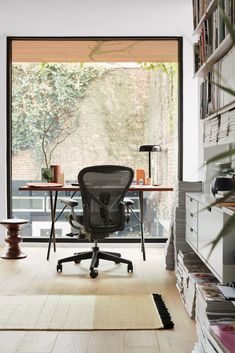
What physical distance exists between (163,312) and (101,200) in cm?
140

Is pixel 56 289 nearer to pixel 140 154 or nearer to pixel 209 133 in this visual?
pixel 209 133

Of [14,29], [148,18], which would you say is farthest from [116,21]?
[14,29]

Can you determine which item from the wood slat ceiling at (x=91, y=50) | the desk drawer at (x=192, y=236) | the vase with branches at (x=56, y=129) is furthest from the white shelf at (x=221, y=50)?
the vase with branches at (x=56, y=129)

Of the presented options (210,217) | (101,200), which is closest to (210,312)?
(210,217)

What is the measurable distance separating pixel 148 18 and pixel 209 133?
6.59 feet

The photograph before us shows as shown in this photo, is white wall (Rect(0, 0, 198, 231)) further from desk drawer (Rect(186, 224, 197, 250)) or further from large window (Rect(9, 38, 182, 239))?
desk drawer (Rect(186, 224, 197, 250))

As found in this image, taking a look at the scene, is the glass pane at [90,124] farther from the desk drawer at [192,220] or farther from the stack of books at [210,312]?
the stack of books at [210,312]

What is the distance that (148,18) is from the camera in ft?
17.4

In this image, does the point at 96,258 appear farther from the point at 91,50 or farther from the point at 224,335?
the point at 224,335

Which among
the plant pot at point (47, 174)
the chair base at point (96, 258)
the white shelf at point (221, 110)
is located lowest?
the chair base at point (96, 258)

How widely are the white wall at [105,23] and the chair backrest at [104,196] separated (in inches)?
57.7

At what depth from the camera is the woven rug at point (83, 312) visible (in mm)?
3100

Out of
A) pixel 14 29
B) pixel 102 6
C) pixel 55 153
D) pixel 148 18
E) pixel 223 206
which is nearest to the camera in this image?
pixel 223 206

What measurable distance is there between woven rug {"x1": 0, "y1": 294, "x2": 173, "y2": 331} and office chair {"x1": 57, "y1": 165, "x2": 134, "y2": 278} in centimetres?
77
